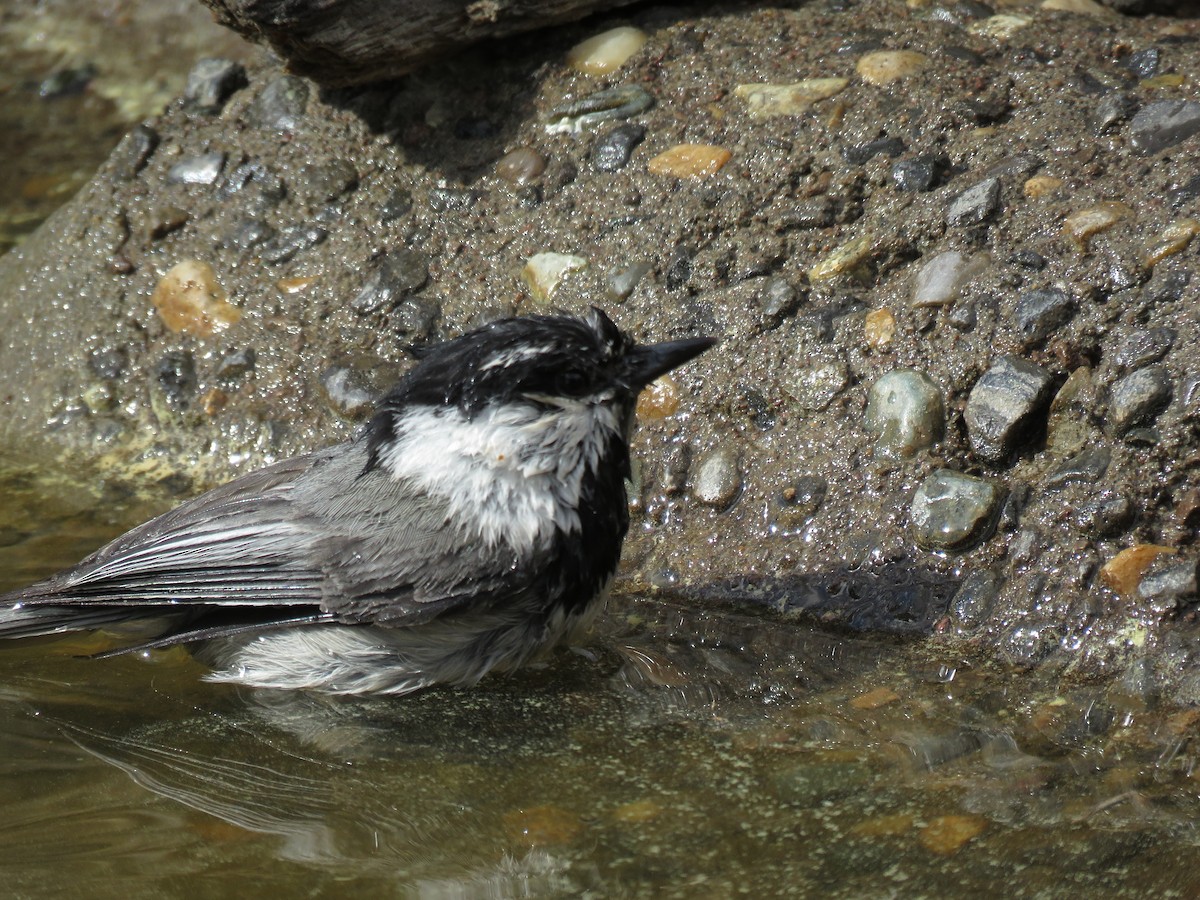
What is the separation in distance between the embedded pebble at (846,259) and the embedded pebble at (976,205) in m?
0.28

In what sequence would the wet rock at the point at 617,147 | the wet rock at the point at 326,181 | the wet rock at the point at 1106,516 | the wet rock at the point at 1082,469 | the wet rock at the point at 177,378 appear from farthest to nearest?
the wet rock at the point at 326,181, the wet rock at the point at 177,378, the wet rock at the point at 617,147, the wet rock at the point at 1082,469, the wet rock at the point at 1106,516

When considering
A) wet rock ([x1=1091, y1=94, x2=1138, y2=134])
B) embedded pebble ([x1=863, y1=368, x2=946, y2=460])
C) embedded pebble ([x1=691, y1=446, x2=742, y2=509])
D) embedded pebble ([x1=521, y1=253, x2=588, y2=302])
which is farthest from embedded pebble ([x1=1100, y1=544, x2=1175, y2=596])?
embedded pebble ([x1=521, y1=253, x2=588, y2=302])

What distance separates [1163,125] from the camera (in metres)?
4.46

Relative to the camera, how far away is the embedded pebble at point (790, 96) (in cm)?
505

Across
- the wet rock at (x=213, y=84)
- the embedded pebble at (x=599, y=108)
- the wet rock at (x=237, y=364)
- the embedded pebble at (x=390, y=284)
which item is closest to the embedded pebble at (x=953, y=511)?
the embedded pebble at (x=599, y=108)

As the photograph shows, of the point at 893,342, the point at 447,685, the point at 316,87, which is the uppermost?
the point at 316,87

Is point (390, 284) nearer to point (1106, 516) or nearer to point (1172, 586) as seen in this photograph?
point (1106, 516)

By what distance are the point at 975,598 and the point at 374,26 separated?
3113 millimetres

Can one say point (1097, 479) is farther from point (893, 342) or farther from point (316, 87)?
point (316, 87)

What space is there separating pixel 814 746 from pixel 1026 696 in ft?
2.00

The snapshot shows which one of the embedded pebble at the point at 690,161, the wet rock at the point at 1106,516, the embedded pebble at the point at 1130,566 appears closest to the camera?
the embedded pebble at the point at 1130,566

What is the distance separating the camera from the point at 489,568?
378 centimetres

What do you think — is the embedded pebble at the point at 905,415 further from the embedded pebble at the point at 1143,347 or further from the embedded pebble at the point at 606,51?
the embedded pebble at the point at 606,51

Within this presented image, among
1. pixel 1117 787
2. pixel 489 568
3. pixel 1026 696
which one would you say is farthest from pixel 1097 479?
pixel 489 568
